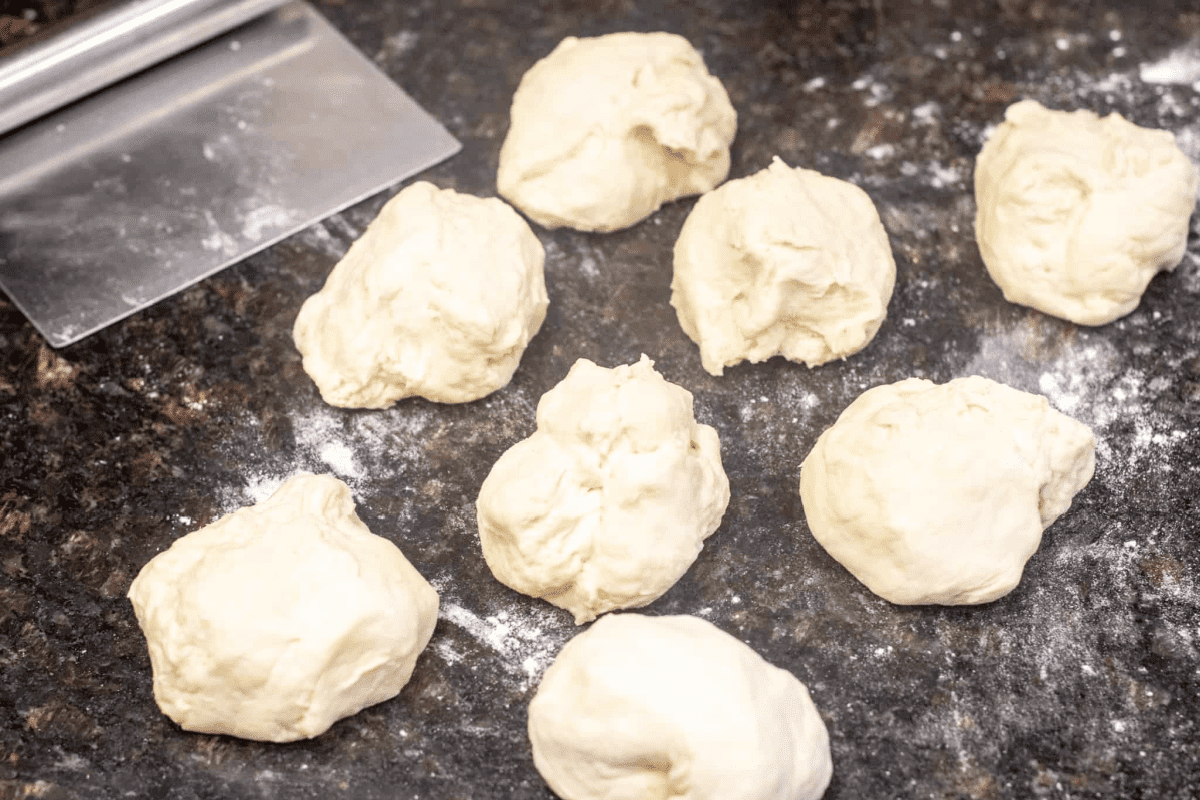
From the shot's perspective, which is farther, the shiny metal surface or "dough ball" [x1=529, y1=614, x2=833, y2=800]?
the shiny metal surface

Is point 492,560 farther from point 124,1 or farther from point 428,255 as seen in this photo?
point 124,1

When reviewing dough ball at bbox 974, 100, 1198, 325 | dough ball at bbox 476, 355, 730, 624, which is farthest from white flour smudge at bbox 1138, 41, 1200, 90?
dough ball at bbox 476, 355, 730, 624

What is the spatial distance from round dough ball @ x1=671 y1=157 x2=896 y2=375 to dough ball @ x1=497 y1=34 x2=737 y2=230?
17cm

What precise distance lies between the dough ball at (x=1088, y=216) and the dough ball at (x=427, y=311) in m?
0.98

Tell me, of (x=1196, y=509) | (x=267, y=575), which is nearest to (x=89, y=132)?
(x=267, y=575)

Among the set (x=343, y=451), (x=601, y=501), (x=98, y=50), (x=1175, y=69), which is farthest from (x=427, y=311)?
(x=1175, y=69)

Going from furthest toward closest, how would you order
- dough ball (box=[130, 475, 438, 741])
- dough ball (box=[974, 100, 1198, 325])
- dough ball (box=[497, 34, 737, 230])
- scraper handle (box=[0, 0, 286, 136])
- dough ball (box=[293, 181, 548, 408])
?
1. scraper handle (box=[0, 0, 286, 136])
2. dough ball (box=[497, 34, 737, 230])
3. dough ball (box=[974, 100, 1198, 325])
4. dough ball (box=[293, 181, 548, 408])
5. dough ball (box=[130, 475, 438, 741])

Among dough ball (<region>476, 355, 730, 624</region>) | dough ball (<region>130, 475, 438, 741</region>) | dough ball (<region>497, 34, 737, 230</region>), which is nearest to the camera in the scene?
dough ball (<region>130, 475, 438, 741</region>)

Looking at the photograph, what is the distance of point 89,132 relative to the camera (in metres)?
2.57

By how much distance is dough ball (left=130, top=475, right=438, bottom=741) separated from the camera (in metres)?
1.76

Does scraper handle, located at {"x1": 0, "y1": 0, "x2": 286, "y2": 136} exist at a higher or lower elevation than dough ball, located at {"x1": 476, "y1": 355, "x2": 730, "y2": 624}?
higher

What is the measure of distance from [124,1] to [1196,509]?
247 centimetres

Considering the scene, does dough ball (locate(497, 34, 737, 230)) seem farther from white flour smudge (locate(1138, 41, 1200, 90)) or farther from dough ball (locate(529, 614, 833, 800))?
white flour smudge (locate(1138, 41, 1200, 90))

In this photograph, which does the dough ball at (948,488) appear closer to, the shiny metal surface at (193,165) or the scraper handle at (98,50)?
the shiny metal surface at (193,165)
